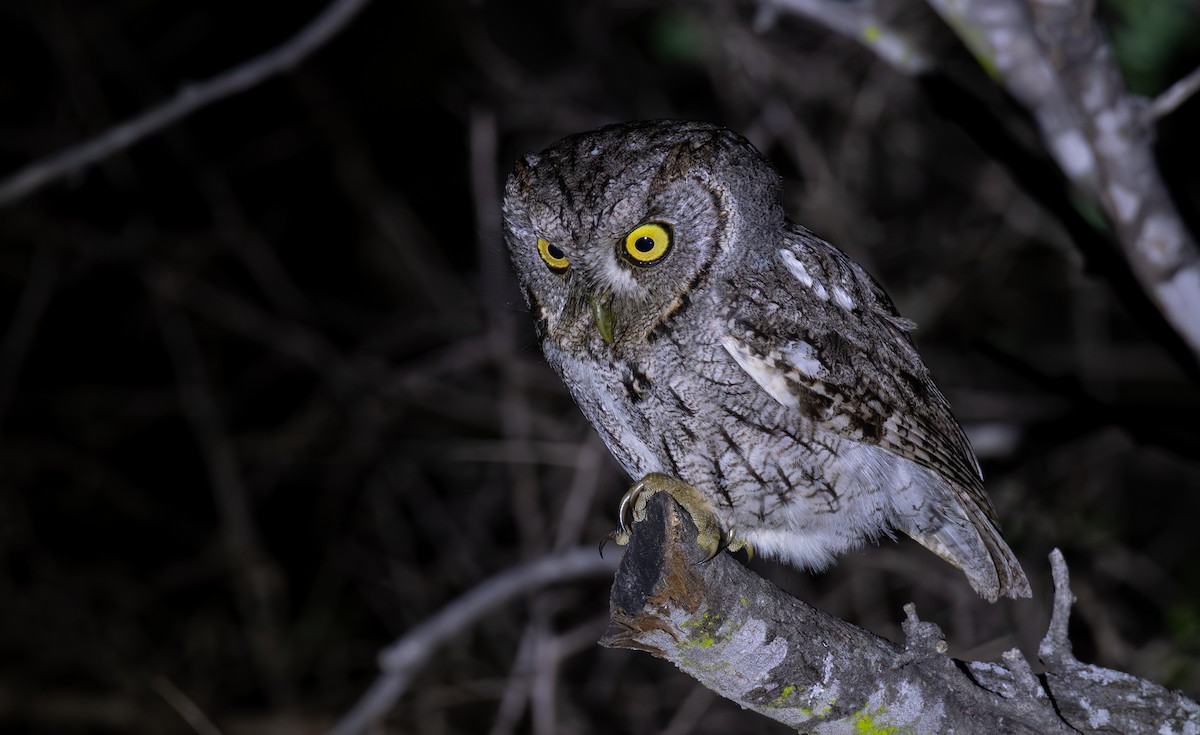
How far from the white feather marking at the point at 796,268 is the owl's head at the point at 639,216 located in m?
0.06

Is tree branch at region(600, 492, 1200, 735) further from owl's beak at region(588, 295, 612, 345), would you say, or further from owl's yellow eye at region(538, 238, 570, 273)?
owl's yellow eye at region(538, 238, 570, 273)

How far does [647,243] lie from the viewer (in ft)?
6.12

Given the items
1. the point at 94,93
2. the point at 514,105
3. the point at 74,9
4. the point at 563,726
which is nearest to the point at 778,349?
the point at 563,726

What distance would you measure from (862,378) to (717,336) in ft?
1.16

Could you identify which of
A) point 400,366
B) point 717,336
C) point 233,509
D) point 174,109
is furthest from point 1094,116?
point 233,509

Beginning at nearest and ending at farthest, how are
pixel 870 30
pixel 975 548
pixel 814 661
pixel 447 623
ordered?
1. pixel 814 661
2. pixel 975 548
3. pixel 870 30
4. pixel 447 623

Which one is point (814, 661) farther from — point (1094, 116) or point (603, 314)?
point (1094, 116)

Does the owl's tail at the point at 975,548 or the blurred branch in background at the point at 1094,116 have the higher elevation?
the blurred branch in background at the point at 1094,116

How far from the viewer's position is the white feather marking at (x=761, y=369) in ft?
6.18

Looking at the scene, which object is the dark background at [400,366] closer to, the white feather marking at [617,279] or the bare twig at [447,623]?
the bare twig at [447,623]

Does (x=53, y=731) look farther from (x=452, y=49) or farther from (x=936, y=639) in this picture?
(x=936, y=639)

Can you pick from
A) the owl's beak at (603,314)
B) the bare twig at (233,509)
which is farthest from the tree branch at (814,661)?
the bare twig at (233,509)

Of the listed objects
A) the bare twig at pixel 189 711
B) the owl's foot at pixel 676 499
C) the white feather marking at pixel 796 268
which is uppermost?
the white feather marking at pixel 796 268

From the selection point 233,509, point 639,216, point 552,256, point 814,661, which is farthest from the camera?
point 233,509
